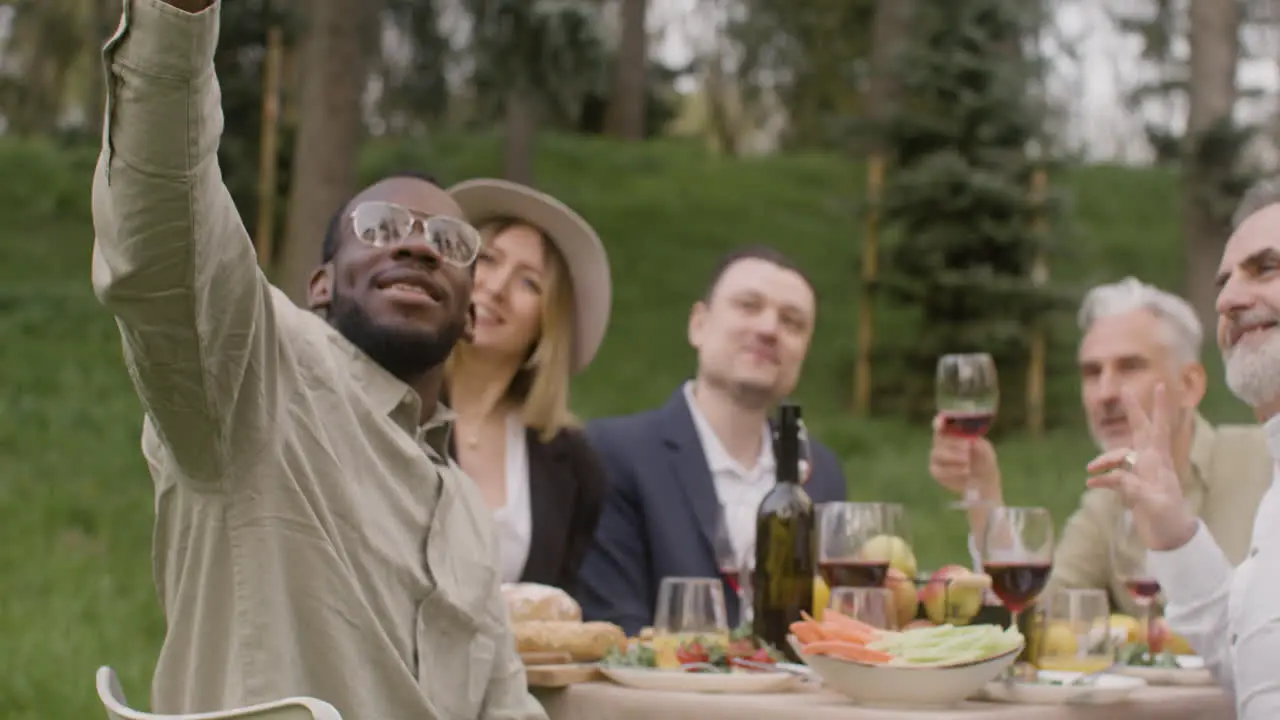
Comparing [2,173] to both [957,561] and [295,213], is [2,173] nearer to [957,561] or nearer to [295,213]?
[295,213]

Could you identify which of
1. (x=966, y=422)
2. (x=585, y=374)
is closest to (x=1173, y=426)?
(x=966, y=422)

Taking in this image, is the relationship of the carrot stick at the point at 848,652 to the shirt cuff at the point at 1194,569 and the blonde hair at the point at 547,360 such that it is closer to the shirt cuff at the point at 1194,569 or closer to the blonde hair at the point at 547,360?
the shirt cuff at the point at 1194,569

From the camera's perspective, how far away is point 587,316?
441 cm

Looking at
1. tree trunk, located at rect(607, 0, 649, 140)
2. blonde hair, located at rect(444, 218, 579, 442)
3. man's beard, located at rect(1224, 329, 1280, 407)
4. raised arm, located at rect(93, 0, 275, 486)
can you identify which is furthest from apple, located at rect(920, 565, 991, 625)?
tree trunk, located at rect(607, 0, 649, 140)

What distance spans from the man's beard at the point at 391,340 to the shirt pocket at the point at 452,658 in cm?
42

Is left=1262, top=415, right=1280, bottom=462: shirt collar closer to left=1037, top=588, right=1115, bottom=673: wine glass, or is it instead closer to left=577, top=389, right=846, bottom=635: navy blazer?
left=1037, top=588, right=1115, bottom=673: wine glass

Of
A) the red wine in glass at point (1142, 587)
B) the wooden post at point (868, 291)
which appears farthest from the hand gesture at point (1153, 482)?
the wooden post at point (868, 291)

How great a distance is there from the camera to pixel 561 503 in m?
4.27

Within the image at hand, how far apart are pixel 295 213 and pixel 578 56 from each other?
2749mm

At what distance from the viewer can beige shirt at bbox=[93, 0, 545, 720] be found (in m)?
2.00

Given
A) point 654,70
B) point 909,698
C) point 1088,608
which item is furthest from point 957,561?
point 654,70

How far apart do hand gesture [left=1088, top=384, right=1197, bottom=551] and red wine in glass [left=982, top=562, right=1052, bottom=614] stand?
219mm

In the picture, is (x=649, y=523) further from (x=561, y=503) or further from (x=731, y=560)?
(x=731, y=560)

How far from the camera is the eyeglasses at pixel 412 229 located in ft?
9.39
